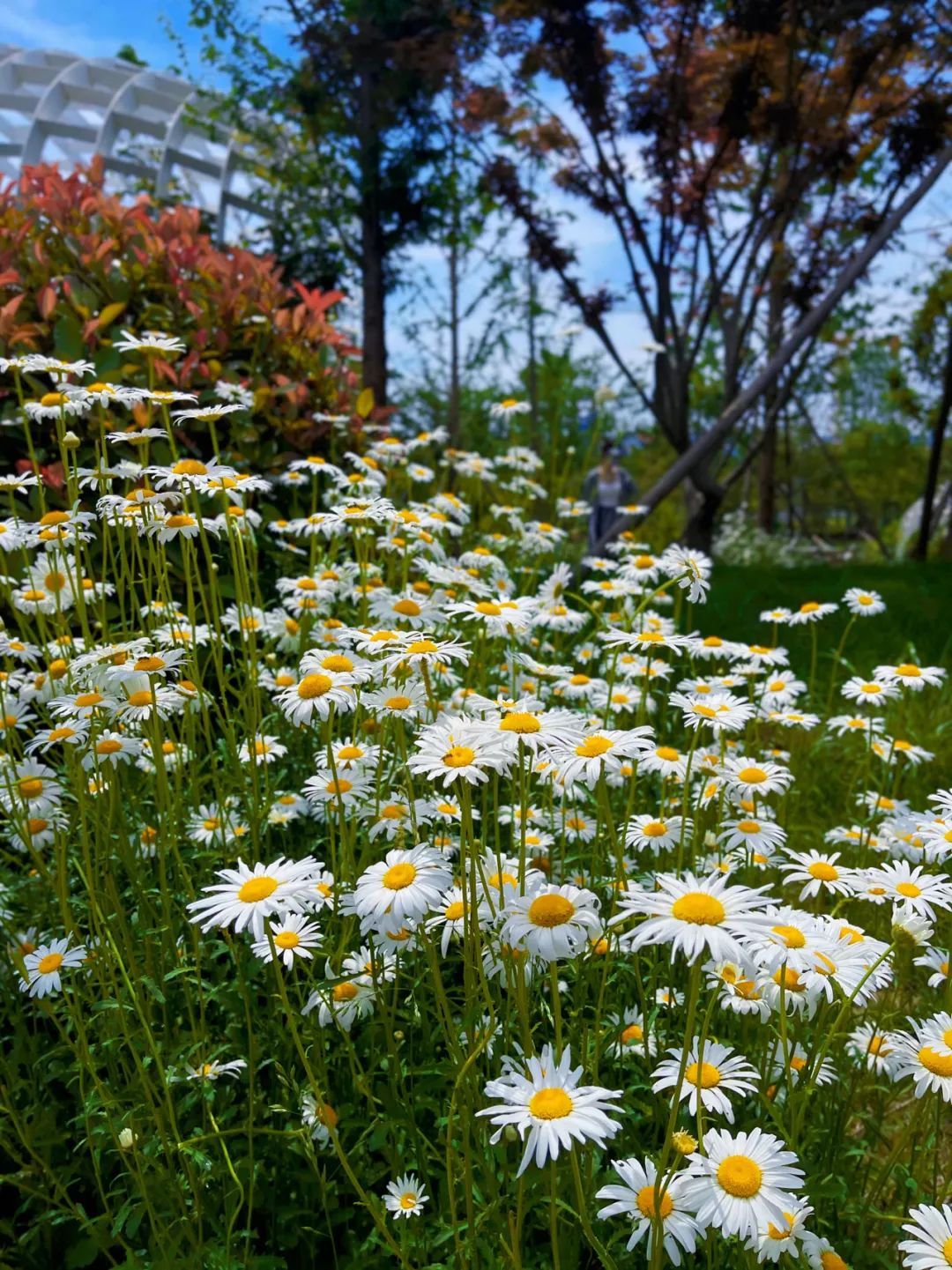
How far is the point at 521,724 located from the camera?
1.25m

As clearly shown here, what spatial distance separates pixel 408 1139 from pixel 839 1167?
31.7 inches

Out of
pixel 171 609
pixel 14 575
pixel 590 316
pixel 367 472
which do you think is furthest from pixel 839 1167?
pixel 590 316

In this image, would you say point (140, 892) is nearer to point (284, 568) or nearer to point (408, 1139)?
point (408, 1139)

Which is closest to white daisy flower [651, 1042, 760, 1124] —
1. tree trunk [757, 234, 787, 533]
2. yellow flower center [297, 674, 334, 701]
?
yellow flower center [297, 674, 334, 701]

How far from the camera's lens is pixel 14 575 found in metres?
2.95

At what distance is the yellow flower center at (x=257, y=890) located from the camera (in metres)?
1.22

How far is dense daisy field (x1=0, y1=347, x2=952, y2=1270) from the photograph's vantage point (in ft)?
3.85

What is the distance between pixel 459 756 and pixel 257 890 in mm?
333

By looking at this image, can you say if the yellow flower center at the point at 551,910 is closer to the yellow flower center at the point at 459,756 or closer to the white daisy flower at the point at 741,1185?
the yellow flower center at the point at 459,756

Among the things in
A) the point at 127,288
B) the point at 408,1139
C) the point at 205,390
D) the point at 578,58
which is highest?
the point at 578,58

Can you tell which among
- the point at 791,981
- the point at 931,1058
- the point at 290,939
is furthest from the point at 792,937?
the point at 290,939

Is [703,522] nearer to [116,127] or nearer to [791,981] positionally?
[791,981]

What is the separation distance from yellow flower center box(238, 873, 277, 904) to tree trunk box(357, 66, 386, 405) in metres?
9.75

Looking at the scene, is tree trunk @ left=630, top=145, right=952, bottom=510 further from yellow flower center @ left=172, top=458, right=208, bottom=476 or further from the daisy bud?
the daisy bud
